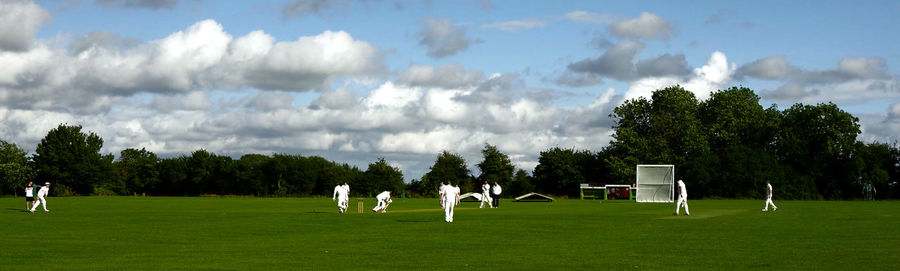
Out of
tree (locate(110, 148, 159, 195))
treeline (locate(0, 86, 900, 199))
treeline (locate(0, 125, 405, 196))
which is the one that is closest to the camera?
treeline (locate(0, 86, 900, 199))

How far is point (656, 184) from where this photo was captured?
71750mm

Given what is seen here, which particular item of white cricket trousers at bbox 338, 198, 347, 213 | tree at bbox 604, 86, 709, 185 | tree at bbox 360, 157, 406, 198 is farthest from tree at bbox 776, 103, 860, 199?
white cricket trousers at bbox 338, 198, 347, 213

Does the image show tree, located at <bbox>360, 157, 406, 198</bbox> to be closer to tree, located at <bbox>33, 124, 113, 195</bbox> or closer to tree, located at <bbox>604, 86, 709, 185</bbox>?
tree, located at <bbox>604, 86, 709, 185</bbox>

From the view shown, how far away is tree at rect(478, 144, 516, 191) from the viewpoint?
4722 inches

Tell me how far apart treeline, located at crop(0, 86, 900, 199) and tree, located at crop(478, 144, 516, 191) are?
6.1 inches

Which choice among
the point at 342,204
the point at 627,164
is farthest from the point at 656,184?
the point at 342,204

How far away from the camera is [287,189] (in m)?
124

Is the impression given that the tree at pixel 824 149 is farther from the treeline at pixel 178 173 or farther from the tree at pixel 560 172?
the treeline at pixel 178 173

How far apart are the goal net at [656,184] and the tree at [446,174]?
149 ft

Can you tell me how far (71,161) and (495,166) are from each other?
61.6 m

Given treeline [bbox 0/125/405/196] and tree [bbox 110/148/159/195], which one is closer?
treeline [bbox 0/125/405/196]

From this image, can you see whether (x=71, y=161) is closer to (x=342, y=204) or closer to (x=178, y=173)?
(x=178, y=173)

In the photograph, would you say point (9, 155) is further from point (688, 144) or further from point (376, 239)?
point (376, 239)

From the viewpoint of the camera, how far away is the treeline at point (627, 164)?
289ft
